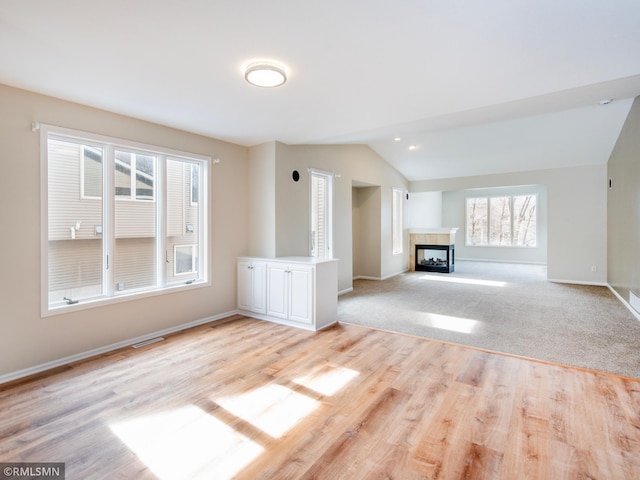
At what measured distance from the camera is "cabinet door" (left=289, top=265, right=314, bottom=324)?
3.85m

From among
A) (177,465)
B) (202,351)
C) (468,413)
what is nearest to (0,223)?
(202,351)

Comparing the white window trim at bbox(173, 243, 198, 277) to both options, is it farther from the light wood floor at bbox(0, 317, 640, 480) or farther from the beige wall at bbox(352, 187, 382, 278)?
the beige wall at bbox(352, 187, 382, 278)

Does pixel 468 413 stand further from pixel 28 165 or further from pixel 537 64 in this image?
pixel 28 165

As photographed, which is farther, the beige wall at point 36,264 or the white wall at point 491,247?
the white wall at point 491,247

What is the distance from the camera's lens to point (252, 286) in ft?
14.5

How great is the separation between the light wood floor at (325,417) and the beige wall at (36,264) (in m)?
0.30

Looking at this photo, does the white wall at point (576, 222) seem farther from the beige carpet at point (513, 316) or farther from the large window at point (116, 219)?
the large window at point (116, 219)

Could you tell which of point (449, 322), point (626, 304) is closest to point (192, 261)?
point (449, 322)

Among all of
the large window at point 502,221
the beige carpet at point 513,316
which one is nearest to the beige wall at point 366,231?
the beige carpet at point 513,316

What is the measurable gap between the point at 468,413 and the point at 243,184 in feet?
12.5

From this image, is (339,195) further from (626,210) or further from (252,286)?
(626,210)

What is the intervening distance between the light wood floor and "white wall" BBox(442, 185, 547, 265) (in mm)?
8810

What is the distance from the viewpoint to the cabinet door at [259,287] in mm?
4270

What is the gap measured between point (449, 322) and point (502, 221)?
818 cm
